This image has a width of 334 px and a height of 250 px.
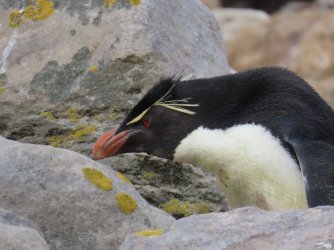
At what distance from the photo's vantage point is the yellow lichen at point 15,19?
16.2 feet

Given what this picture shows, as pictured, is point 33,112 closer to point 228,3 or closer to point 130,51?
point 130,51

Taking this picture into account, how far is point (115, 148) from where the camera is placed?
168 inches

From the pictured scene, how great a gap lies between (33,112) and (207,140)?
37.7 inches

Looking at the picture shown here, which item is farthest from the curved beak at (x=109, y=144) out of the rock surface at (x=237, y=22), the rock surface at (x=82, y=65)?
the rock surface at (x=237, y=22)

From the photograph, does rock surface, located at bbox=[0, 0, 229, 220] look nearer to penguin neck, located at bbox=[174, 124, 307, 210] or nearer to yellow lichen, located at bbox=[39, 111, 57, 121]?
yellow lichen, located at bbox=[39, 111, 57, 121]

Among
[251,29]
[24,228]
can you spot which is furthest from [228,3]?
[24,228]

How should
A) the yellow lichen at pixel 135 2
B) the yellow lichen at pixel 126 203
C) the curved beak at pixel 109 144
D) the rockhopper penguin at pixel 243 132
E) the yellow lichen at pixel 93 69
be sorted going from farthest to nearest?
the yellow lichen at pixel 135 2
the yellow lichen at pixel 93 69
the curved beak at pixel 109 144
the rockhopper penguin at pixel 243 132
the yellow lichen at pixel 126 203

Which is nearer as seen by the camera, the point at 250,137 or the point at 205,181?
the point at 250,137

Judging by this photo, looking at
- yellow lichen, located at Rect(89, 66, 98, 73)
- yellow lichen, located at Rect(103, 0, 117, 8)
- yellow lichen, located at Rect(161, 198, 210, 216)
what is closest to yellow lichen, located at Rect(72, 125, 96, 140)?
yellow lichen, located at Rect(89, 66, 98, 73)

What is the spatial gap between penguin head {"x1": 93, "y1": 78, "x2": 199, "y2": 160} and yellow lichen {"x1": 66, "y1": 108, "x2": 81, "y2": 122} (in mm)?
362

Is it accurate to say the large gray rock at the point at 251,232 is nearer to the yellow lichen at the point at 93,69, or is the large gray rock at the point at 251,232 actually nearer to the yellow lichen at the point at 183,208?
the yellow lichen at the point at 183,208

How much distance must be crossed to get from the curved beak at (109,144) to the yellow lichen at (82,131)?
329 mm

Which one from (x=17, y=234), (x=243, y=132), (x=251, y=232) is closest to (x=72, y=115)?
(x=243, y=132)

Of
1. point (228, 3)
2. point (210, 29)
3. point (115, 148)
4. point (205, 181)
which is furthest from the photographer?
point (228, 3)
